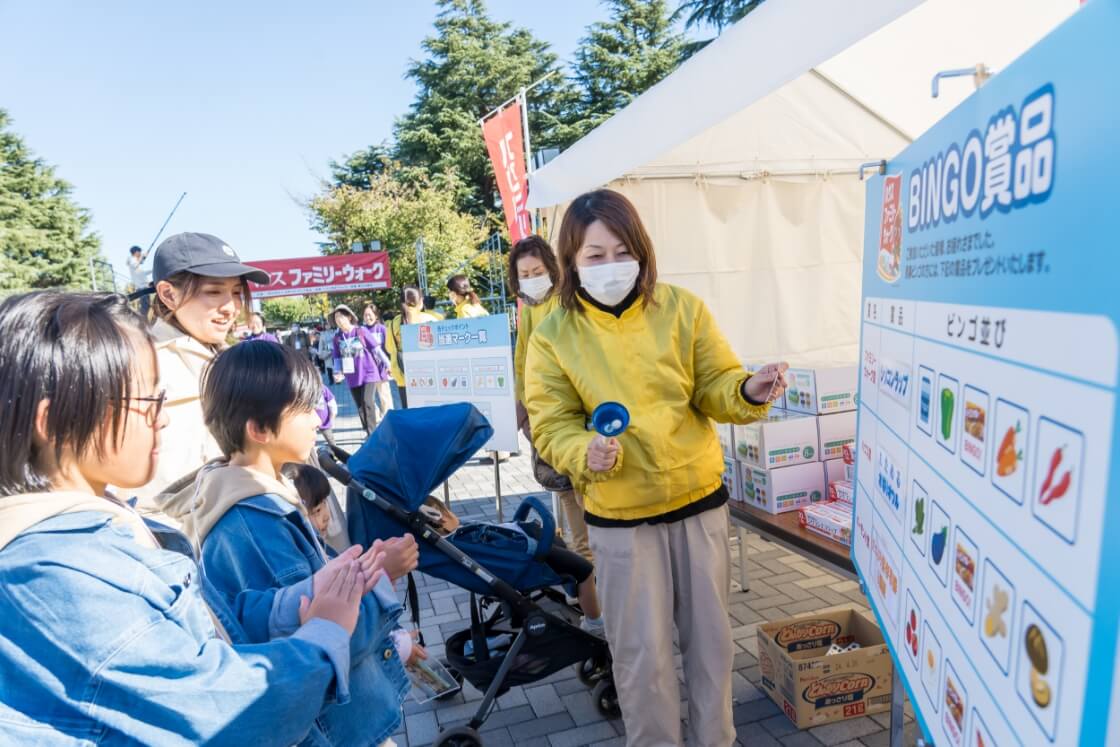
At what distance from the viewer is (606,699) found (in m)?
2.90

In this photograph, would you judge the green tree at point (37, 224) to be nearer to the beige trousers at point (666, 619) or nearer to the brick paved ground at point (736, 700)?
the brick paved ground at point (736, 700)

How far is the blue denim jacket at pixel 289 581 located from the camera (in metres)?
1.53

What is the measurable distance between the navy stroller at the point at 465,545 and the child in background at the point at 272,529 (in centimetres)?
69

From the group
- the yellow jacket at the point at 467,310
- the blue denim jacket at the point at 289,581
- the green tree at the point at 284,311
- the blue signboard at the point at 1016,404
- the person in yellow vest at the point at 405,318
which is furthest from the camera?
the green tree at the point at 284,311

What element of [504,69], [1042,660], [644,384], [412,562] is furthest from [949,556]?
[504,69]

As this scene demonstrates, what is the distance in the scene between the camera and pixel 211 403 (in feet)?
5.56

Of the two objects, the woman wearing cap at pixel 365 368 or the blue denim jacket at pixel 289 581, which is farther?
the woman wearing cap at pixel 365 368

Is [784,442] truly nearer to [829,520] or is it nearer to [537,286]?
[829,520]

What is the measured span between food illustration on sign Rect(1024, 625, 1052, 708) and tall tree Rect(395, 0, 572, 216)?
2819 centimetres

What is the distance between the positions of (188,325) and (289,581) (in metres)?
1.05

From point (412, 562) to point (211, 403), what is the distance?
655 mm

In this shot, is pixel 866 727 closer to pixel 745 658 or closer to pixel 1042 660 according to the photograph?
pixel 745 658

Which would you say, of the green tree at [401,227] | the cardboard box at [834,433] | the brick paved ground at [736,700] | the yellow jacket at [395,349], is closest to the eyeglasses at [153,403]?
the brick paved ground at [736,700]

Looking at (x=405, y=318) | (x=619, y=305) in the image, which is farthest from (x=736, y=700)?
(x=405, y=318)
